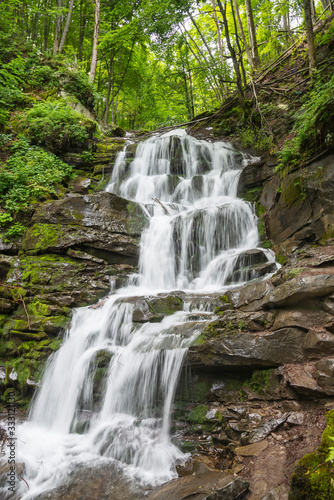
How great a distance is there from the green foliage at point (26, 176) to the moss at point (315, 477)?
802 centimetres

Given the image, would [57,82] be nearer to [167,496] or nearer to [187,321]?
[187,321]

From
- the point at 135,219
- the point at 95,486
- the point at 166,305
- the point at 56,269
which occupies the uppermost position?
the point at 135,219

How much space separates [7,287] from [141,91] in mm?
17768

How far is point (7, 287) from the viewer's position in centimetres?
703

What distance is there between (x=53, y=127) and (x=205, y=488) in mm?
11618

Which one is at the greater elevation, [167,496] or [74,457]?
[167,496]

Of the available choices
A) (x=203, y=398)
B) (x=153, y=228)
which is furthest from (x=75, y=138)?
(x=203, y=398)

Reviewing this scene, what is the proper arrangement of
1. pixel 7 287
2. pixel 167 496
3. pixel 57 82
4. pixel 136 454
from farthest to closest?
pixel 57 82 < pixel 7 287 < pixel 136 454 < pixel 167 496

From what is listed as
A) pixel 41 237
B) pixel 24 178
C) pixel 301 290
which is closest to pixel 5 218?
pixel 41 237

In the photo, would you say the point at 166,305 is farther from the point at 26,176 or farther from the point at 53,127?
the point at 53,127

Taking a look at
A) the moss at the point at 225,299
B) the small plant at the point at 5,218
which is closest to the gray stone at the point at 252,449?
the moss at the point at 225,299

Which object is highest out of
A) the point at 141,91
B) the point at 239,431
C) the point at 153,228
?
the point at 141,91

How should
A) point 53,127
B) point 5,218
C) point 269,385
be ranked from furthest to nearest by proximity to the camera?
point 53,127 → point 5,218 → point 269,385

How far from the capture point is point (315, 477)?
2.37 metres
